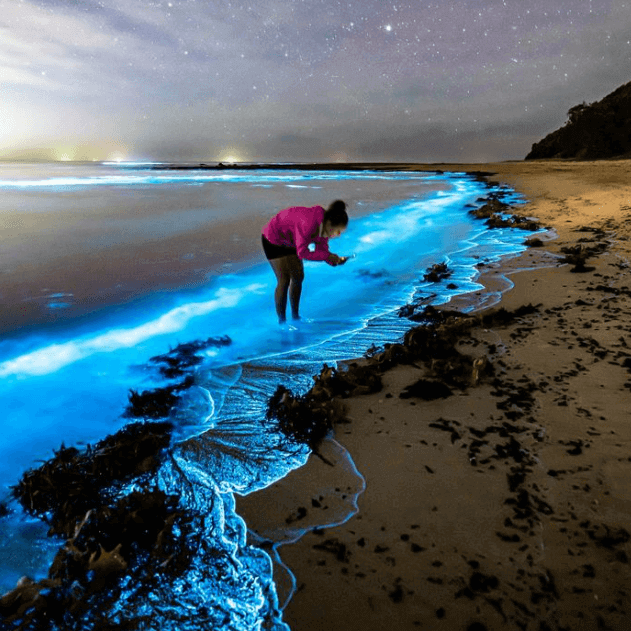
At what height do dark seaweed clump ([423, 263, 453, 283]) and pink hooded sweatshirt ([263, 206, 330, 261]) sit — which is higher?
pink hooded sweatshirt ([263, 206, 330, 261])

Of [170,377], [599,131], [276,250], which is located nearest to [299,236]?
[276,250]

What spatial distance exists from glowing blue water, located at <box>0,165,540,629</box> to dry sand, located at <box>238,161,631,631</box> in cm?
23

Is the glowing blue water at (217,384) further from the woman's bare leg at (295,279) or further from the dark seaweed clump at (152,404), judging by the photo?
the woman's bare leg at (295,279)

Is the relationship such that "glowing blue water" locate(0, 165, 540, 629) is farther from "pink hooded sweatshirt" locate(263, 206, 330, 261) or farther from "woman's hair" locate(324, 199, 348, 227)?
"woman's hair" locate(324, 199, 348, 227)

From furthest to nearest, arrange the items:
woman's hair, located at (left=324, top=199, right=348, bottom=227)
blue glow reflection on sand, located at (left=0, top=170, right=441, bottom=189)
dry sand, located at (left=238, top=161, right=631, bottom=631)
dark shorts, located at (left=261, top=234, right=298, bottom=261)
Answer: blue glow reflection on sand, located at (left=0, top=170, right=441, bottom=189) < dark shorts, located at (left=261, top=234, right=298, bottom=261) < woman's hair, located at (left=324, top=199, right=348, bottom=227) < dry sand, located at (left=238, top=161, right=631, bottom=631)

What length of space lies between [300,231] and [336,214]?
445 millimetres

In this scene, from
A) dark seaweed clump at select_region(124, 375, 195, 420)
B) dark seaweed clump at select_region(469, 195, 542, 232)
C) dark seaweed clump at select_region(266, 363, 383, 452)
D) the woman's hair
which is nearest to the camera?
dark seaweed clump at select_region(266, 363, 383, 452)

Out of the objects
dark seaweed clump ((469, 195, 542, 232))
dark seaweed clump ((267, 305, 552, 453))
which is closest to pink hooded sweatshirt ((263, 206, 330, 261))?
dark seaweed clump ((267, 305, 552, 453))

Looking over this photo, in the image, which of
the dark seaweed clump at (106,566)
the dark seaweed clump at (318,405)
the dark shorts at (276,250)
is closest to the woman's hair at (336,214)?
the dark shorts at (276,250)

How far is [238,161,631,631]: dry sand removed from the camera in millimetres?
1735

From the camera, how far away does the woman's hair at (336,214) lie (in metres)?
4.36

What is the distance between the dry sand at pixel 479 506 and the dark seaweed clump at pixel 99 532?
49 cm

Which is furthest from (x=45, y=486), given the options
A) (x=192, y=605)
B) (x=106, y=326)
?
(x=106, y=326)

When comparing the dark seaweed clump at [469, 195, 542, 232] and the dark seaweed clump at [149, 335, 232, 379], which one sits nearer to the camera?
the dark seaweed clump at [149, 335, 232, 379]
